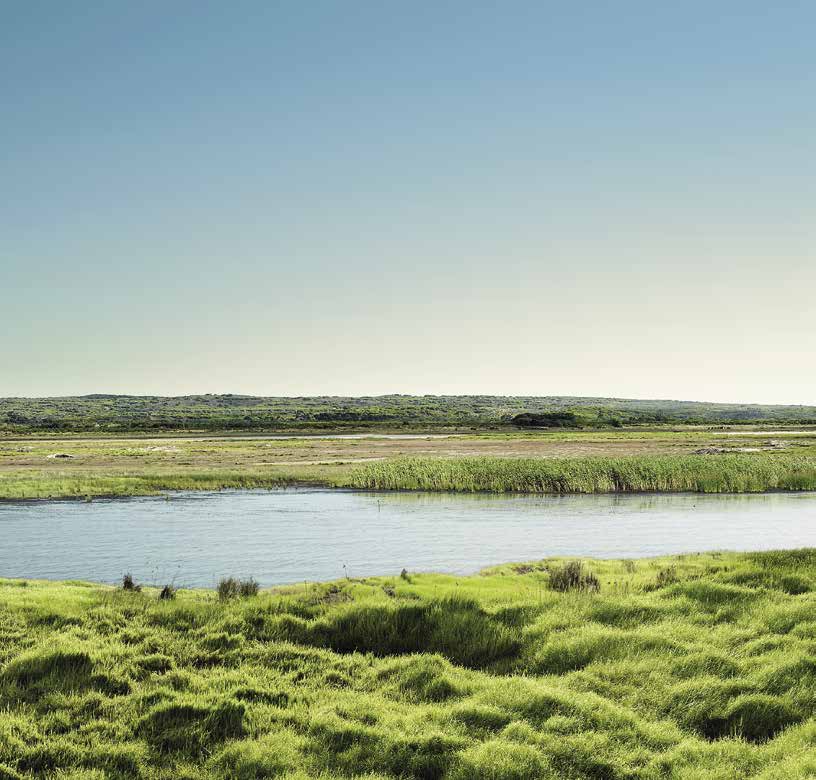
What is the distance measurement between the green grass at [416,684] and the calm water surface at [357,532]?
9.70m

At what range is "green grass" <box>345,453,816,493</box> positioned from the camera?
51.5 metres

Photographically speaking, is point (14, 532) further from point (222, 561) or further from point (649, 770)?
point (649, 770)

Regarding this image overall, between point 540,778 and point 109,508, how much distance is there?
39.7 metres

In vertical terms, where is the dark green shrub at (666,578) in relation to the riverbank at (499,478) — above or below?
above

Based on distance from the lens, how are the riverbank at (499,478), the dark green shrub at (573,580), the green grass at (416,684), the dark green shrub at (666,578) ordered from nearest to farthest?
the green grass at (416,684) → the dark green shrub at (666,578) → the dark green shrub at (573,580) → the riverbank at (499,478)

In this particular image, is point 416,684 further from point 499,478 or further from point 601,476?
point 601,476

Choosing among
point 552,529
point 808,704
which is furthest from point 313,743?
point 552,529

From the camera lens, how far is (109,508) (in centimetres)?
4397

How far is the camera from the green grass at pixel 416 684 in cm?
923

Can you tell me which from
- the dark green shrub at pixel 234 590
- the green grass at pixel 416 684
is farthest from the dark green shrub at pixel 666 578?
the dark green shrub at pixel 234 590

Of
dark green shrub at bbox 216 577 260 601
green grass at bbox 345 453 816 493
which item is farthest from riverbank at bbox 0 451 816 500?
dark green shrub at bbox 216 577 260 601

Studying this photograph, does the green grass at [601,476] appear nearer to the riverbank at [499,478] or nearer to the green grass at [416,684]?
the riverbank at [499,478]

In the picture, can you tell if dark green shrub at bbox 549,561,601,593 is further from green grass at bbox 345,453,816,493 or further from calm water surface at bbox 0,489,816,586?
green grass at bbox 345,453,816,493

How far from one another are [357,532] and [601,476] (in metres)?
23.6
